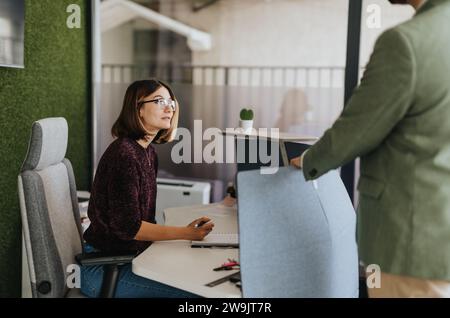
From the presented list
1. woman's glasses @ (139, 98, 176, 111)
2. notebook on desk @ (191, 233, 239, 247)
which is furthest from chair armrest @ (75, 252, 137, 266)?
woman's glasses @ (139, 98, 176, 111)

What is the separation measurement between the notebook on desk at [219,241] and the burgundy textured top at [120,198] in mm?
222

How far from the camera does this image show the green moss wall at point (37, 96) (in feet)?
8.26

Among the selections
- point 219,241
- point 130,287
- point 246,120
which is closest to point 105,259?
point 130,287

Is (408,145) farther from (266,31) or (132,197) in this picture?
(266,31)

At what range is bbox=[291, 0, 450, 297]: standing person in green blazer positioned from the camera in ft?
4.00

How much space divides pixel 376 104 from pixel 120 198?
0.95 m

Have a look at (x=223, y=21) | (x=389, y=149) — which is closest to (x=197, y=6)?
(x=223, y=21)

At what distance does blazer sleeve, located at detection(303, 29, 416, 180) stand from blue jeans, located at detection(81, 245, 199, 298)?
Result: 738 millimetres

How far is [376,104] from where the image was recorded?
1.24 metres

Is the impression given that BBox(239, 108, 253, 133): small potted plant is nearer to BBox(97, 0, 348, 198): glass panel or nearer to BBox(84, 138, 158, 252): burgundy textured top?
BBox(84, 138, 158, 252): burgundy textured top

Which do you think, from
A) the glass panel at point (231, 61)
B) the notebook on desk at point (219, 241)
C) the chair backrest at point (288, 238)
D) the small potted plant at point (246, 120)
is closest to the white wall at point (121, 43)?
the glass panel at point (231, 61)

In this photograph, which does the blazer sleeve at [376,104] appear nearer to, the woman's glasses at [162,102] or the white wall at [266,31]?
the woman's glasses at [162,102]

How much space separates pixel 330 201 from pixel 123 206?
708mm

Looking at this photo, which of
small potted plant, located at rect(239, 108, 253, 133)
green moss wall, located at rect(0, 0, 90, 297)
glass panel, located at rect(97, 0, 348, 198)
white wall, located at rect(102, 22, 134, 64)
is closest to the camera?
small potted plant, located at rect(239, 108, 253, 133)
